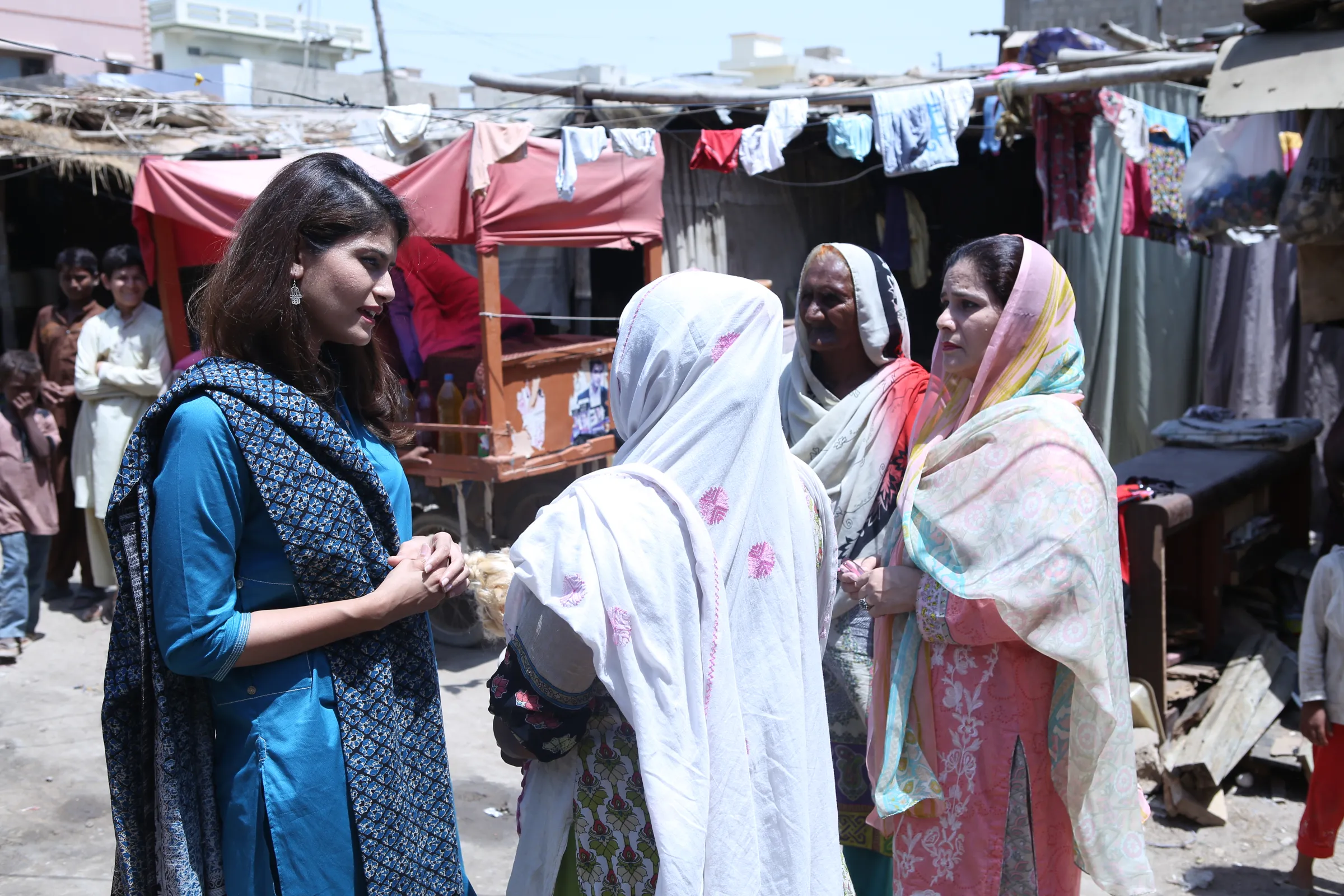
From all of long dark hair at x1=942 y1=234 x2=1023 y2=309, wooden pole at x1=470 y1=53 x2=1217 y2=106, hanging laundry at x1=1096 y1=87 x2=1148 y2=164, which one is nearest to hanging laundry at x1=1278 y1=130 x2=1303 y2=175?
wooden pole at x1=470 y1=53 x2=1217 y2=106

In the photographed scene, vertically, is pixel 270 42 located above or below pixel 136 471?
above

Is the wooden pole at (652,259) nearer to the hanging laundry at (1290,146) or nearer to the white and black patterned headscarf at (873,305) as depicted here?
the hanging laundry at (1290,146)

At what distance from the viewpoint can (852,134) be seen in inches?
247

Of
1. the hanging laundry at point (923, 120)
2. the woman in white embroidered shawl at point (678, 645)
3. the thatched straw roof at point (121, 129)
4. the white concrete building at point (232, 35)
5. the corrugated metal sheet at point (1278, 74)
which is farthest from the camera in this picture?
the white concrete building at point (232, 35)

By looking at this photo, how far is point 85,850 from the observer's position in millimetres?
3582

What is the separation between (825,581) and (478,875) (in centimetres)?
209

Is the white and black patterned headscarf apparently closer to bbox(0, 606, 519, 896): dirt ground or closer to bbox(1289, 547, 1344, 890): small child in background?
bbox(1289, 547, 1344, 890): small child in background

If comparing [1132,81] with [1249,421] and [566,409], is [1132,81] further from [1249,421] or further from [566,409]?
[566,409]

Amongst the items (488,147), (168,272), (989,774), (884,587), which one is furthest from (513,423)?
(989,774)

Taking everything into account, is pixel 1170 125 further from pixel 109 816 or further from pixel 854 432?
pixel 109 816

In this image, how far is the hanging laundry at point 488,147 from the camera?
194 inches

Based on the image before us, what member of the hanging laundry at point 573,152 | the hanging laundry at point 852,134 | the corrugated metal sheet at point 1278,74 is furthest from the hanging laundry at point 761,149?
the corrugated metal sheet at point 1278,74

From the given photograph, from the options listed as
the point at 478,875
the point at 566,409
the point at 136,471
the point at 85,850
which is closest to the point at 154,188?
the point at 566,409

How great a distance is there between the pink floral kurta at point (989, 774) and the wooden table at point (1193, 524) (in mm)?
2120
